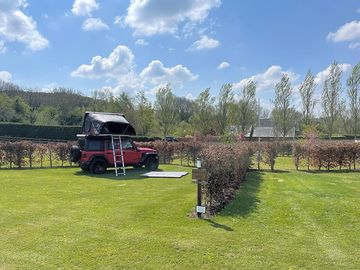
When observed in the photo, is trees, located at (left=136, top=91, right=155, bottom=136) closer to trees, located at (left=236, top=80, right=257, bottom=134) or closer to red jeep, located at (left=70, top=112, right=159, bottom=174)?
trees, located at (left=236, top=80, right=257, bottom=134)

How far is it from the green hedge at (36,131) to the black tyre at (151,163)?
92.4 feet

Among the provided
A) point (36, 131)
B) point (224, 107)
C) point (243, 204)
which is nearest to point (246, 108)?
point (224, 107)

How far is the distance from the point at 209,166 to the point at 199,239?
7.83 ft

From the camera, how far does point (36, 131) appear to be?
42.8 m

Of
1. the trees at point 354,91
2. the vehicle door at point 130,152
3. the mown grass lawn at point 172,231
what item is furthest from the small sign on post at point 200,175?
the trees at point 354,91

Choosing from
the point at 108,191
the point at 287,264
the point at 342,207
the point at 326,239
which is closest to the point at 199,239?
the point at 287,264

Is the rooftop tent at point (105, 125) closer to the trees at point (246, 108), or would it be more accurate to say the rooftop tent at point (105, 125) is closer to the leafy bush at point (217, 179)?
the leafy bush at point (217, 179)

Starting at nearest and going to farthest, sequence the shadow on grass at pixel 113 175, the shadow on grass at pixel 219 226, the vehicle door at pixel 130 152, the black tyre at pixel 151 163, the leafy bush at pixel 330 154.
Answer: the shadow on grass at pixel 219 226 < the shadow on grass at pixel 113 175 < the vehicle door at pixel 130 152 < the black tyre at pixel 151 163 < the leafy bush at pixel 330 154

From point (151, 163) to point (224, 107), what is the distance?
30.5 m

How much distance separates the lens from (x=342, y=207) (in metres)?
7.68

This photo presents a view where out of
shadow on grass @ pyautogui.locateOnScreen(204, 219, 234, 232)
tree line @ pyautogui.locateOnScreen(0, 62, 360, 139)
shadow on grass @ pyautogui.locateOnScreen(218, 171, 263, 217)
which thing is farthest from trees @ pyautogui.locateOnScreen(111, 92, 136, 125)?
Answer: shadow on grass @ pyautogui.locateOnScreen(204, 219, 234, 232)

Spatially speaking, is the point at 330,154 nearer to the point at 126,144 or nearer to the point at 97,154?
the point at 126,144

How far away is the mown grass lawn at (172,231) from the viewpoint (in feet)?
14.7

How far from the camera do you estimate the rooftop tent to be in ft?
49.2
